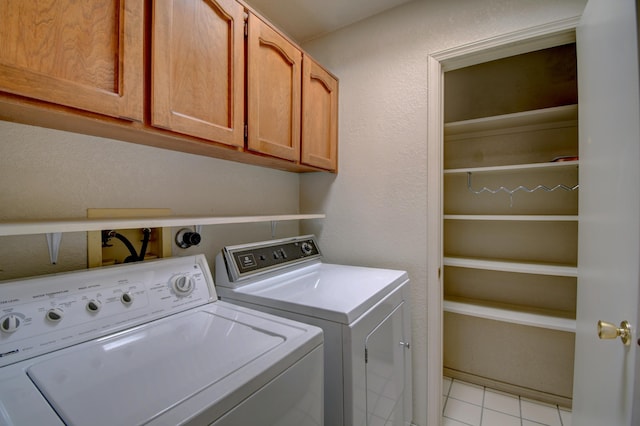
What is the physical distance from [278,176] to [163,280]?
1094 mm

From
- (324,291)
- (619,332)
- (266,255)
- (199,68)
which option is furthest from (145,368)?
(619,332)

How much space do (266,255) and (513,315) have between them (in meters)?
1.67

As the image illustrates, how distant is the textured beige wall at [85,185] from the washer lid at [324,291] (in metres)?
0.42

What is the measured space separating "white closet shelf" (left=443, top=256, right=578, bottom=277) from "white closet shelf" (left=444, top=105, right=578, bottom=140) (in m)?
0.95

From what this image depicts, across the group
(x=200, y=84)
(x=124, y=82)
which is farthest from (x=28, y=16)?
(x=200, y=84)

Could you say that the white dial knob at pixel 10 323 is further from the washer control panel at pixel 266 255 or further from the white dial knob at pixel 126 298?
the washer control panel at pixel 266 255

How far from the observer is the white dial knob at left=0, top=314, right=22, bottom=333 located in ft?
2.33

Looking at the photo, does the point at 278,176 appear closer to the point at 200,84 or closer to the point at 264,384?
the point at 200,84

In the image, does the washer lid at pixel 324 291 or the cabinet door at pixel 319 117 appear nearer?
the washer lid at pixel 324 291

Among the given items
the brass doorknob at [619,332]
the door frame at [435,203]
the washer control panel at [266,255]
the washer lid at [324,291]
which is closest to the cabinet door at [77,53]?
the washer control panel at [266,255]

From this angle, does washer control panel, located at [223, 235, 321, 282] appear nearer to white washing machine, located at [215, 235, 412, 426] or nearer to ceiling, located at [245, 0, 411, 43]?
white washing machine, located at [215, 235, 412, 426]

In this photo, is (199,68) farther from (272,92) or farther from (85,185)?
(85,185)

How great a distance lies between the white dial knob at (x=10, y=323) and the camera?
71 cm

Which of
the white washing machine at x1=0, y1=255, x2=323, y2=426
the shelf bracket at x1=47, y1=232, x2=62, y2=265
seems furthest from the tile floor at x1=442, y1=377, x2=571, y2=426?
the shelf bracket at x1=47, y1=232, x2=62, y2=265
